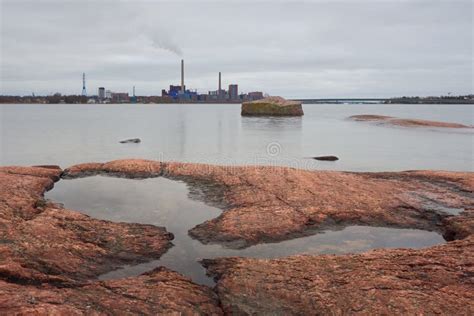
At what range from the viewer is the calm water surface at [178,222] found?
35.0 feet

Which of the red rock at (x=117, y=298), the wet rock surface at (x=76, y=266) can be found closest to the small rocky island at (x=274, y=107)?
the wet rock surface at (x=76, y=266)

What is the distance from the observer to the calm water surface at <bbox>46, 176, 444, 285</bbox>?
1067cm

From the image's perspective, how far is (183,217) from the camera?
564 inches

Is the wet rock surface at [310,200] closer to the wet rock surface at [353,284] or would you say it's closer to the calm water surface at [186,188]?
the calm water surface at [186,188]

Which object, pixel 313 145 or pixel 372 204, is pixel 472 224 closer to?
pixel 372 204

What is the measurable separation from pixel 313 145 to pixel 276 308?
37.6 meters

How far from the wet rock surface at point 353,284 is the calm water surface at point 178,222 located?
4.16ft

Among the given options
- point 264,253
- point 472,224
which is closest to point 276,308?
point 264,253

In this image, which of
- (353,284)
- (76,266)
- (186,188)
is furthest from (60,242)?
(186,188)

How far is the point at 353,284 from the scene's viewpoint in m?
8.01

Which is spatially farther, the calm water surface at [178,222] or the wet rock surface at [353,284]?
the calm water surface at [178,222]

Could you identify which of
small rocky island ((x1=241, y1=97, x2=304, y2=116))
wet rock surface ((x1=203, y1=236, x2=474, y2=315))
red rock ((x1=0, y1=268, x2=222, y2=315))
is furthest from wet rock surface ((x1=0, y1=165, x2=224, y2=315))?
small rocky island ((x1=241, y1=97, x2=304, y2=116))

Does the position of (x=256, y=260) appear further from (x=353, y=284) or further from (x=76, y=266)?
(x=76, y=266)

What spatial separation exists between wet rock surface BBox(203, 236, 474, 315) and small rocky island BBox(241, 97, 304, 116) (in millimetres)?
96599
